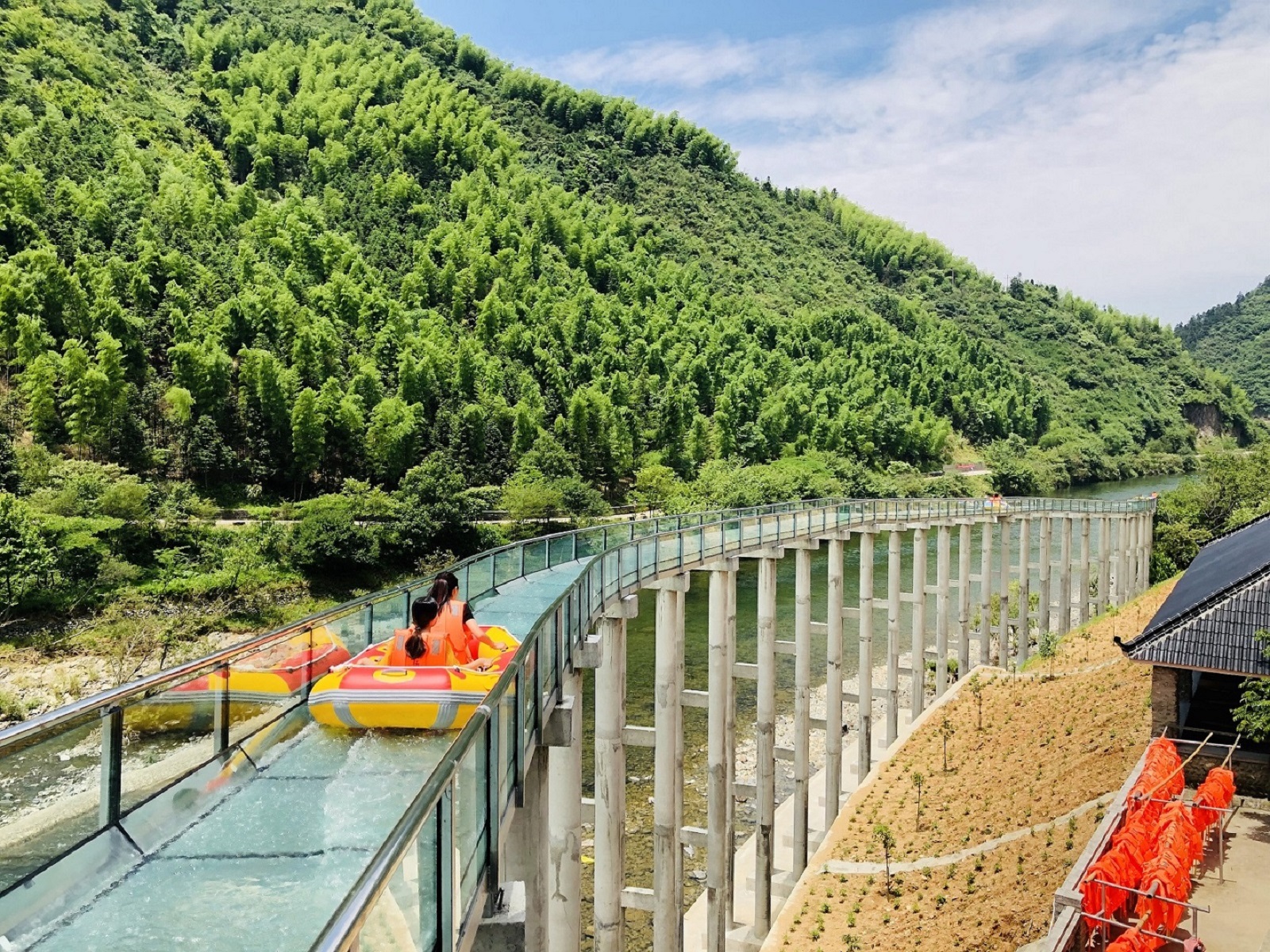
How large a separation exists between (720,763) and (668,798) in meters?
2.36

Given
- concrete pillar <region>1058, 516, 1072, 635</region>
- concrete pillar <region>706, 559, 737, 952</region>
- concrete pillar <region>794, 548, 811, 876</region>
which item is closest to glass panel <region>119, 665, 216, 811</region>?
concrete pillar <region>706, 559, 737, 952</region>

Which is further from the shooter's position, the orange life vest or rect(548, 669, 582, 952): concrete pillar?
rect(548, 669, 582, 952): concrete pillar

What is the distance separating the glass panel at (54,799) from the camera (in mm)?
4359

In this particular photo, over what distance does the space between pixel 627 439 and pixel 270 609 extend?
122ft

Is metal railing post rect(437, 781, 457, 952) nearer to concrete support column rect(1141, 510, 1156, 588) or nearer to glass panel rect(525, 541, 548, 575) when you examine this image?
glass panel rect(525, 541, 548, 575)

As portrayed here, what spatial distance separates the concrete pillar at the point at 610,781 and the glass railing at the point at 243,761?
3.65 m

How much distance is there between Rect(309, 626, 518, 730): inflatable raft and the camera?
21.6 feet

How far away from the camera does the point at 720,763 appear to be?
683 inches

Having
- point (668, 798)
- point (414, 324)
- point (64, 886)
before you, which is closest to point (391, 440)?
point (414, 324)

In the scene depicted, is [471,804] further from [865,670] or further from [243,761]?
[865,670]

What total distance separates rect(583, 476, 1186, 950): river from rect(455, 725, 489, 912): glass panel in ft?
51.0

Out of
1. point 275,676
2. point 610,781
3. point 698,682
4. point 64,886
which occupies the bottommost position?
point 698,682

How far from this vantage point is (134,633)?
1439 inches

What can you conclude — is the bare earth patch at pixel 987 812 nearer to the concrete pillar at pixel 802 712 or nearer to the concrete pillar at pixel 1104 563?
the concrete pillar at pixel 802 712
